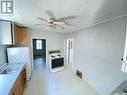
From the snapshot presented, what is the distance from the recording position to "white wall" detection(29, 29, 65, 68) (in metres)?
5.07

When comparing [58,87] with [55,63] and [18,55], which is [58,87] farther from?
[18,55]

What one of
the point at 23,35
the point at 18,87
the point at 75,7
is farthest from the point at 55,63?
the point at 75,7

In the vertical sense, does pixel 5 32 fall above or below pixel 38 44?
above

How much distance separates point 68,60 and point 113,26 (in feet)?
13.4

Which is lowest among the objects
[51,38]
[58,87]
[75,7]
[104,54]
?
[58,87]

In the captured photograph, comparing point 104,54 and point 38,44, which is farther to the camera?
point 38,44

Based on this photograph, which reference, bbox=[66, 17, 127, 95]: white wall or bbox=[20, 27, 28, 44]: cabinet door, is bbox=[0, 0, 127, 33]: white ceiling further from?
bbox=[20, 27, 28, 44]: cabinet door

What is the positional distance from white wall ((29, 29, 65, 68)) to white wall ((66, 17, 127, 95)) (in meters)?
2.26

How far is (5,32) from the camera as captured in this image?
2887 millimetres

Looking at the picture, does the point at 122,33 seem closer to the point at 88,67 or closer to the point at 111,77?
the point at 111,77

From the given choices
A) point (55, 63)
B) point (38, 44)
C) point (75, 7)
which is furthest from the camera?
point (38, 44)

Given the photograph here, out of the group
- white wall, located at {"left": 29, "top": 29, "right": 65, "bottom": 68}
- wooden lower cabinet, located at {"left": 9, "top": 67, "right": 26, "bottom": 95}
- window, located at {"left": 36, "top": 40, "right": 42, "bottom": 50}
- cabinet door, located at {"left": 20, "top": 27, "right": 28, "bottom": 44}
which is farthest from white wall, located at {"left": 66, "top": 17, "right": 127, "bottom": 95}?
window, located at {"left": 36, "top": 40, "right": 42, "bottom": 50}

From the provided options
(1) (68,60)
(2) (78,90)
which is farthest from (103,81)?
(1) (68,60)

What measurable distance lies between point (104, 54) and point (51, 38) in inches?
144
